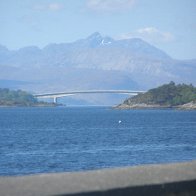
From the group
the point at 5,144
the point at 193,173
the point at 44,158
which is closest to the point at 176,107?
the point at 5,144

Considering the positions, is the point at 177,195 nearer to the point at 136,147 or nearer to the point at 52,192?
the point at 52,192

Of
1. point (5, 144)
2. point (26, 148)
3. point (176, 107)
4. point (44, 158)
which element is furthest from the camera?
point (176, 107)

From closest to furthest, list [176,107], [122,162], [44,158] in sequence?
1. [122,162]
2. [44,158]
3. [176,107]

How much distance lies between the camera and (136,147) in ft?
171

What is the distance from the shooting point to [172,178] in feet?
15.6

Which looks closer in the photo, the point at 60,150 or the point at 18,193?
the point at 18,193

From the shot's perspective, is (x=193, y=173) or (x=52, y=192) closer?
(x=52, y=192)

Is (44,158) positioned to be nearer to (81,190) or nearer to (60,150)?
(60,150)

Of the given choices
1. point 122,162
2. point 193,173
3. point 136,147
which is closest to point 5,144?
point 136,147

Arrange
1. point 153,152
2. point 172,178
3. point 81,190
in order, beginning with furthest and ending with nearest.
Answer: point 153,152 < point 172,178 < point 81,190

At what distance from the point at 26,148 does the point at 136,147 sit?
9.94 metres

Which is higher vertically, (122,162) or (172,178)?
(172,178)

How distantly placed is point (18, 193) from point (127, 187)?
919 millimetres

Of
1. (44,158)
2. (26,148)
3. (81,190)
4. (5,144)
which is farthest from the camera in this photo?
(5,144)
